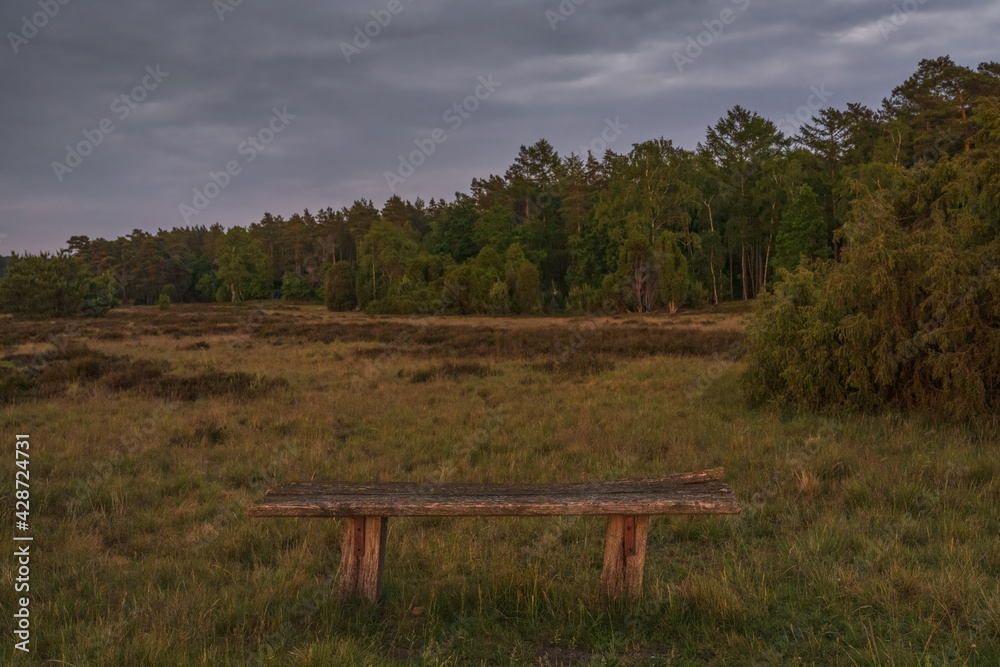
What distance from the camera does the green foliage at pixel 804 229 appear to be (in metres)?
47.2

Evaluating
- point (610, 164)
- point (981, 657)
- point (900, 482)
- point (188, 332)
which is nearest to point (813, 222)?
point (610, 164)

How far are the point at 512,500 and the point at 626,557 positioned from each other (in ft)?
2.51

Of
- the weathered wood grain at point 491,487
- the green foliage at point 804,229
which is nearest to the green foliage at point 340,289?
the green foliage at point 804,229

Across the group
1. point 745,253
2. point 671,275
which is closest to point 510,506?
point 671,275

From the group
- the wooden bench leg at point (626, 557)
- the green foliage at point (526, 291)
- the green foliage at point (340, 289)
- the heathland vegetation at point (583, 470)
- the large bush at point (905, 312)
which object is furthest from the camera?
the green foliage at point (340, 289)

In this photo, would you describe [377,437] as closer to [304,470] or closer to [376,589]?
[304,470]

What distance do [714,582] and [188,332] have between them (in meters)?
30.2

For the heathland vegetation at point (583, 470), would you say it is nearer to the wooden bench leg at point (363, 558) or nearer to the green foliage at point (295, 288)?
the wooden bench leg at point (363, 558)

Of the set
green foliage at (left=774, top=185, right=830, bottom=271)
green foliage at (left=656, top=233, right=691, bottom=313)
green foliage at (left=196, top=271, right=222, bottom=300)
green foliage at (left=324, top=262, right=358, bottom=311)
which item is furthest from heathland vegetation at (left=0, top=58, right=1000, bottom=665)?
green foliage at (left=196, top=271, right=222, bottom=300)

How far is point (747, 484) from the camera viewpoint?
577cm

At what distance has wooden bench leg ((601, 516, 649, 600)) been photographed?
3506mm

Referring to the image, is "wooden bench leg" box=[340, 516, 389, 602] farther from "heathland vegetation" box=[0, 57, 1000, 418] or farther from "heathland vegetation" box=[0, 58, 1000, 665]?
"heathland vegetation" box=[0, 57, 1000, 418]

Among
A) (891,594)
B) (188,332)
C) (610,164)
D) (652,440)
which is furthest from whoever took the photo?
(610,164)

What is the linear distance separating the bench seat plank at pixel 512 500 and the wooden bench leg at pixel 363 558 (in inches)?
7.1
